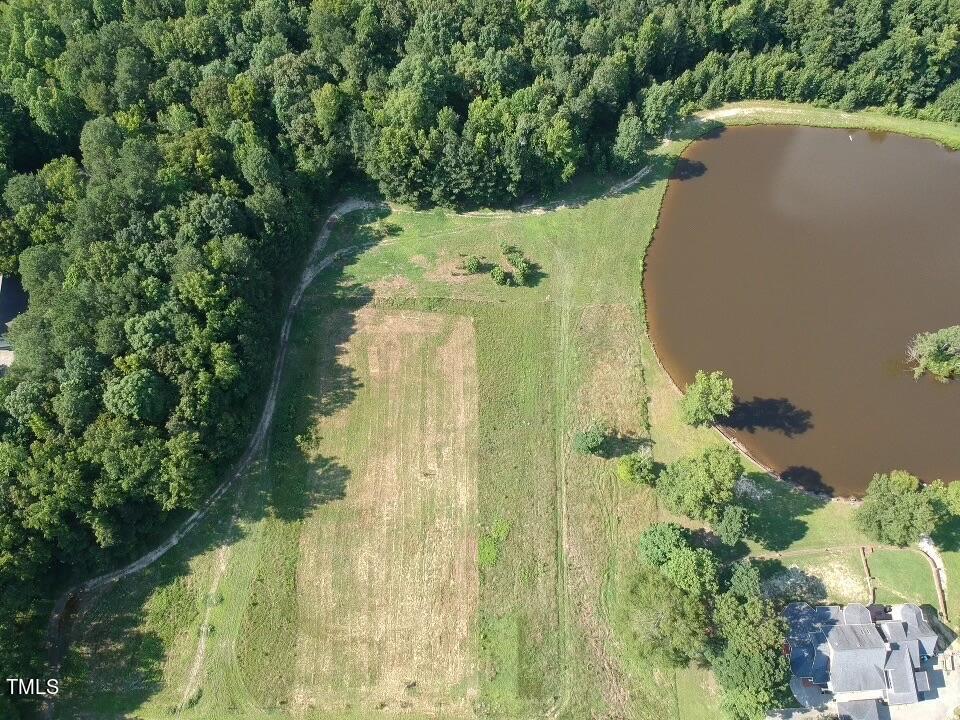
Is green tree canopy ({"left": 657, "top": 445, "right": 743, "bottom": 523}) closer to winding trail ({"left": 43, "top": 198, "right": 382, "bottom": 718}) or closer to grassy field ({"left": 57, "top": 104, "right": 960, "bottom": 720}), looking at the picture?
grassy field ({"left": 57, "top": 104, "right": 960, "bottom": 720})

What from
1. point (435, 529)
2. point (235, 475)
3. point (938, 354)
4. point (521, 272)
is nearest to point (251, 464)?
point (235, 475)

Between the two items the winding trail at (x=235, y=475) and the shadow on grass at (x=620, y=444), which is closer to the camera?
the winding trail at (x=235, y=475)

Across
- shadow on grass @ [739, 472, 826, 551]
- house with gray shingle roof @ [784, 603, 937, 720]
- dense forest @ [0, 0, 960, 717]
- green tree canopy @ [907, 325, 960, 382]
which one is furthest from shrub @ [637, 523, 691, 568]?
dense forest @ [0, 0, 960, 717]

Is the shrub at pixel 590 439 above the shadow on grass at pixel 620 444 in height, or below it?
above

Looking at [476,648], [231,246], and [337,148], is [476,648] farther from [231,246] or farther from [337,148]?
[337,148]

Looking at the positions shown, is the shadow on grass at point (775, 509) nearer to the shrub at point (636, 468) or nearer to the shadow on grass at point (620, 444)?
the shrub at point (636, 468)

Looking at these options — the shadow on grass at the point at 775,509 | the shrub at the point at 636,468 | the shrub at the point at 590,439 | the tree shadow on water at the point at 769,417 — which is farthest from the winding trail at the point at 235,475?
the shadow on grass at the point at 775,509
